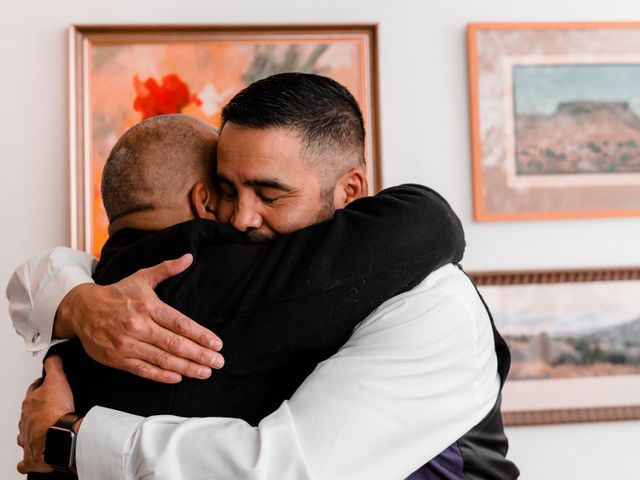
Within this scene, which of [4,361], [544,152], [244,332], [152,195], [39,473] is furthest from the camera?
[544,152]

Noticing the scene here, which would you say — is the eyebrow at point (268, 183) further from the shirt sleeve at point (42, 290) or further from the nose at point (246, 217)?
the shirt sleeve at point (42, 290)

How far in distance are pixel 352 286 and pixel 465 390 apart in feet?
0.78

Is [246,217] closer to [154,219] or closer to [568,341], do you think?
[154,219]

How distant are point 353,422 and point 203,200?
53 cm

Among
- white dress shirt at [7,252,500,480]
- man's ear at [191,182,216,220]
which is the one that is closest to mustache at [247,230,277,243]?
man's ear at [191,182,216,220]

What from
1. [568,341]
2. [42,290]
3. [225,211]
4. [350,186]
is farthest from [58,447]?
[568,341]

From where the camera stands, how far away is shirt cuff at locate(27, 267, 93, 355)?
129 centimetres

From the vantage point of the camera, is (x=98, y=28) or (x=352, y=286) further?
(x=98, y=28)

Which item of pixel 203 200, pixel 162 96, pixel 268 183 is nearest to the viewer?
pixel 268 183

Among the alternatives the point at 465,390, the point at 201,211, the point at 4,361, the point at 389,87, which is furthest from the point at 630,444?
the point at 4,361

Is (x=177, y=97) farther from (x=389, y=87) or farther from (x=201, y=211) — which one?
(x=201, y=211)

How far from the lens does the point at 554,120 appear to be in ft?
8.48

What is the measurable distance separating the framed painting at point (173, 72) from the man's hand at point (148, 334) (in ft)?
4.34

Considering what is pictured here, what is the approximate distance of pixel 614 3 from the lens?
2.65m
